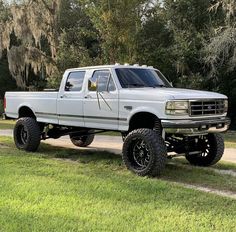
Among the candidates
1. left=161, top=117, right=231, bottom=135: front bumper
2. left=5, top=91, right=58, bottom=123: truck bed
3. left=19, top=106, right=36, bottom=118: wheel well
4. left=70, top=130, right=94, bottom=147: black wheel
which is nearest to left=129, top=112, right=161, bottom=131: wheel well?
left=161, top=117, right=231, bottom=135: front bumper

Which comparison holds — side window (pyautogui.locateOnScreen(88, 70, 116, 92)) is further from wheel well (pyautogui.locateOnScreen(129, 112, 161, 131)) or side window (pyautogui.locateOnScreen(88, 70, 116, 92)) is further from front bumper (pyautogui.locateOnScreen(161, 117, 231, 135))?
front bumper (pyautogui.locateOnScreen(161, 117, 231, 135))

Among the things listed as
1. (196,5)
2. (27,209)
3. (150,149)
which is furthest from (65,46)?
(27,209)

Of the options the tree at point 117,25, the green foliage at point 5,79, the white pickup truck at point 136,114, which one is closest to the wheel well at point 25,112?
the white pickup truck at point 136,114

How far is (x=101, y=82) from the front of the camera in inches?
402

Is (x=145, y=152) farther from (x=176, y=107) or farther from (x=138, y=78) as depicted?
(x=138, y=78)

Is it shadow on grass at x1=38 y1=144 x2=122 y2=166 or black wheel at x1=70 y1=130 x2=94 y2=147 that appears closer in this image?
shadow on grass at x1=38 y1=144 x2=122 y2=166

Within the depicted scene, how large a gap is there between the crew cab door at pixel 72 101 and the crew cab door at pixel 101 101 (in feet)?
0.76

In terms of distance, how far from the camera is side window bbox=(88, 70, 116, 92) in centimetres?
999

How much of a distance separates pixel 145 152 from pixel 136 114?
0.78 meters

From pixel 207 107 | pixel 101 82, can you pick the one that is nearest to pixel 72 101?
pixel 101 82

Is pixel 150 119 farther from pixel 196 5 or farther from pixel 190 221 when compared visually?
pixel 196 5

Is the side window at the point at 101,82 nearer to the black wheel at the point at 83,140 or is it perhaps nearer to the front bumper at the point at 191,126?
the front bumper at the point at 191,126

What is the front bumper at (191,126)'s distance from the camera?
28.3 feet

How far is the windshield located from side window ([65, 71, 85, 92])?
1126mm
